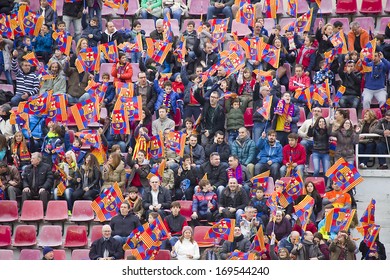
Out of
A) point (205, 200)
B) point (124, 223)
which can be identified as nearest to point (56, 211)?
point (124, 223)

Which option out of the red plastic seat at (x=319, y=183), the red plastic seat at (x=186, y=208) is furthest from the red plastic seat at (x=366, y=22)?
the red plastic seat at (x=186, y=208)

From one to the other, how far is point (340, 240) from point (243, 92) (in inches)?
168

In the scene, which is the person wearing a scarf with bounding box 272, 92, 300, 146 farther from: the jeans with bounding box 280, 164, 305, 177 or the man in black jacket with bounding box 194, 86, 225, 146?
the man in black jacket with bounding box 194, 86, 225, 146

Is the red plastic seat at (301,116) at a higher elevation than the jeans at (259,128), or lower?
higher

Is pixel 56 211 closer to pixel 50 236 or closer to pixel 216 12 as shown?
pixel 50 236

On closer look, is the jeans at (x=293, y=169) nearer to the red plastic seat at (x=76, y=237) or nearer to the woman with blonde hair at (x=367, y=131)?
the woman with blonde hair at (x=367, y=131)

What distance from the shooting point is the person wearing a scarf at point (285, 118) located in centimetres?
2655

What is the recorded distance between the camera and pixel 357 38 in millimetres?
28422

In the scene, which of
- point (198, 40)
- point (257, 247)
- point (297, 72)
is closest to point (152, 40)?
point (198, 40)

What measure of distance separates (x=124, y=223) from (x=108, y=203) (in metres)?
0.79

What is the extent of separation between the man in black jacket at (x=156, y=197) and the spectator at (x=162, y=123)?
161cm

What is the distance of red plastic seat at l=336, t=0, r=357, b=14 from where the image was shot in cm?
2967

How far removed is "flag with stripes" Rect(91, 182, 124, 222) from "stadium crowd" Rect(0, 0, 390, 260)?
308 mm
